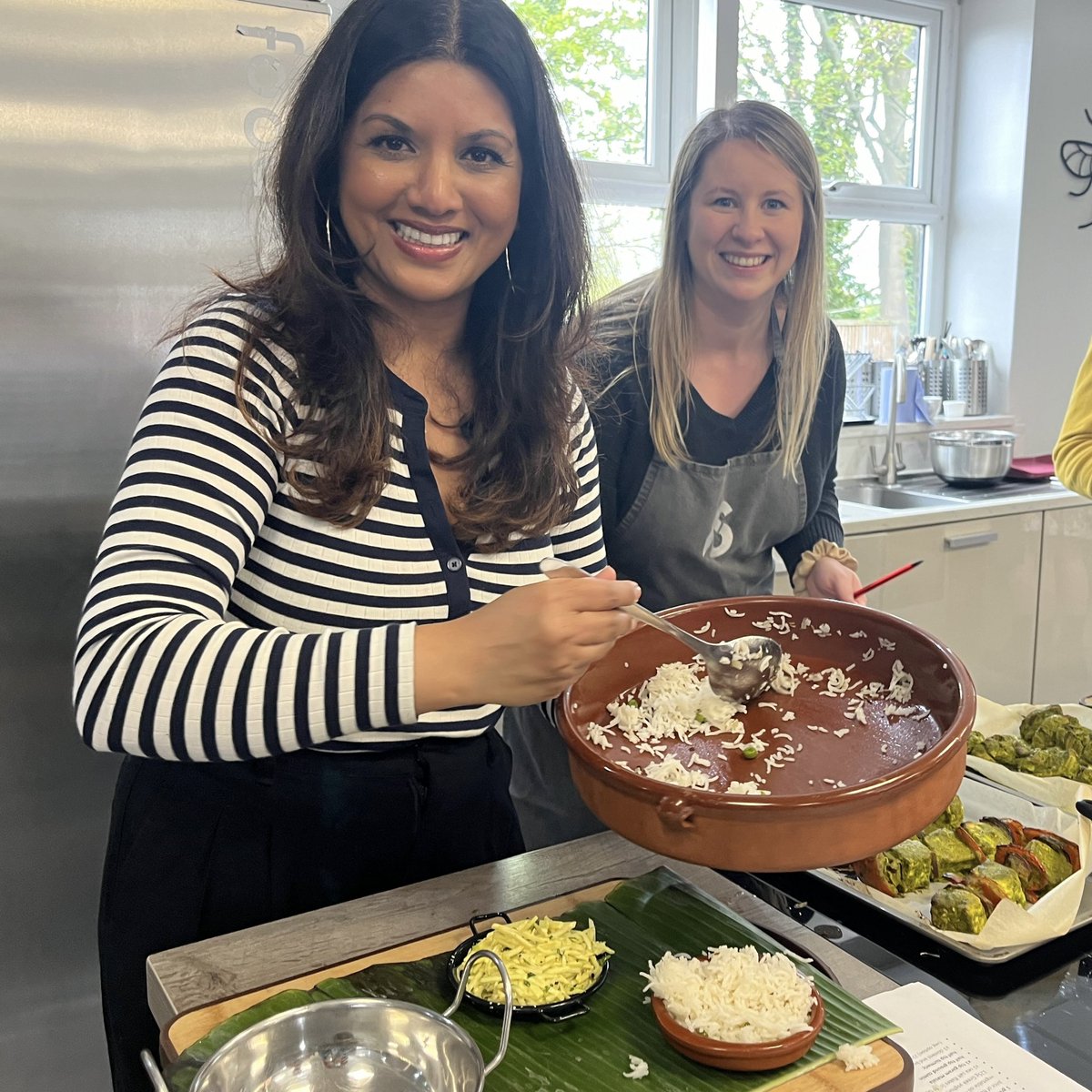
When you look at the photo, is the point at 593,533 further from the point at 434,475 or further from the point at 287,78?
the point at 287,78

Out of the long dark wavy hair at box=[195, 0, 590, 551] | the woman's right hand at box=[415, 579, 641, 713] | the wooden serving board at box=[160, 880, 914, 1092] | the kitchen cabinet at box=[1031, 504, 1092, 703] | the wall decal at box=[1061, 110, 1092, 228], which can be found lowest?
the kitchen cabinet at box=[1031, 504, 1092, 703]

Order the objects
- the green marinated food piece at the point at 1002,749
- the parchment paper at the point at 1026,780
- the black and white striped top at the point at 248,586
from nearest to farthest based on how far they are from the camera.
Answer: the black and white striped top at the point at 248,586, the parchment paper at the point at 1026,780, the green marinated food piece at the point at 1002,749

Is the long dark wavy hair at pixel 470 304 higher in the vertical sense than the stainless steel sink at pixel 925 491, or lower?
higher

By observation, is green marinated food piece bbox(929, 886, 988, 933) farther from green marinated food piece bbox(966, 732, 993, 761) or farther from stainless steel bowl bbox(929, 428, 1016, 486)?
stainless steel bowl bbox(929, 428, 1016, 486)

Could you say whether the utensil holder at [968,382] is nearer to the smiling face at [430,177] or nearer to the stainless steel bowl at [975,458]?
the stainless steel bowl at [975,458]

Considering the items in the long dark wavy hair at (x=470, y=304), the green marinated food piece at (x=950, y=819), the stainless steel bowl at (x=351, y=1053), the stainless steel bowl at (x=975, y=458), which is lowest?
the green marinated food piece at (x=950, y=819)

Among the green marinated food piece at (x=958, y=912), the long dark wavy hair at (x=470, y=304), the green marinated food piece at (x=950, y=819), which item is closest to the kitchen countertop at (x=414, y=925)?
the green marinated food piece at (x=958, y=912)

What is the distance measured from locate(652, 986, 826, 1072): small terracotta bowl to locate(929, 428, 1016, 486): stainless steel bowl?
2.78m

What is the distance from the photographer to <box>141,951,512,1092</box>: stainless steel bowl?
692mm

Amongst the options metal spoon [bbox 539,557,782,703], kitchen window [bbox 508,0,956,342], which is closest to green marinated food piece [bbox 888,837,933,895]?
metal spoon [bbox 539,557,782,703]

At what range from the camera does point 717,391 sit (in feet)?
5.84

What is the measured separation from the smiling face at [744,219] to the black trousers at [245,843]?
96 centimetres

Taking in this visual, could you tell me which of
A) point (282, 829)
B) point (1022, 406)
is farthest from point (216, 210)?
point (1022, 406)

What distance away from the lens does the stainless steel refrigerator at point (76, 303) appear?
1447 millimetres
